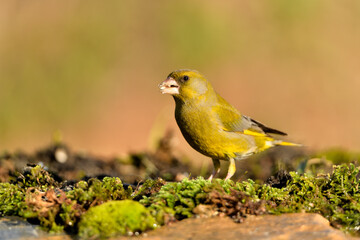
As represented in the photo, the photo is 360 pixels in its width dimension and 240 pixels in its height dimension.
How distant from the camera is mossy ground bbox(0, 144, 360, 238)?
372 cm

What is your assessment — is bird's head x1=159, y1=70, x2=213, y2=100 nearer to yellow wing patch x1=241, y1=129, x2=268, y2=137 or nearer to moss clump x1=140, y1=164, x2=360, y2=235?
yellow wing patch x1=241, y1=129, x2=268, y2=137

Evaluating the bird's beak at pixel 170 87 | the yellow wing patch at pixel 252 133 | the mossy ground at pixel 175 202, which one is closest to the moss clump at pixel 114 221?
the mossy ground at pixel 175 202

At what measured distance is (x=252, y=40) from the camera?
1505cm

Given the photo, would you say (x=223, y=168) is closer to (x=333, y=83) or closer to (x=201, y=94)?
(x=201, y=94)

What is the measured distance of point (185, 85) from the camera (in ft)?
18.9

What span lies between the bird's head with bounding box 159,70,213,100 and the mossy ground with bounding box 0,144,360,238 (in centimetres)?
147

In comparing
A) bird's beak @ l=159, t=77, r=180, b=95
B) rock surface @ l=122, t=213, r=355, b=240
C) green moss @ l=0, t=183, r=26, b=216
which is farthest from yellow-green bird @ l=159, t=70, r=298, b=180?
green moss @ l=0, t=183, r=26, b=216

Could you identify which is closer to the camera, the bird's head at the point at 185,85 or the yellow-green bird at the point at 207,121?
the yellow-green bird at the point at 207,121

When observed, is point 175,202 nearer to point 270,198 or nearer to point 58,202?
point 270,198

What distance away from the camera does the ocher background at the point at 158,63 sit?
12.5 meters

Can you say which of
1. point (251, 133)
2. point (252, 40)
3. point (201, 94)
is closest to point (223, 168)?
point (251, 133)

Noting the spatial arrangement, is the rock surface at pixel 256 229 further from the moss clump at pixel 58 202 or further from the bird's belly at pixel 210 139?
the bird's belly at pixel 210 139

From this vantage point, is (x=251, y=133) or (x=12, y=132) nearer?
(x=251, y=133)

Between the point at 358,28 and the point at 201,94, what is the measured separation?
976 centimetres
